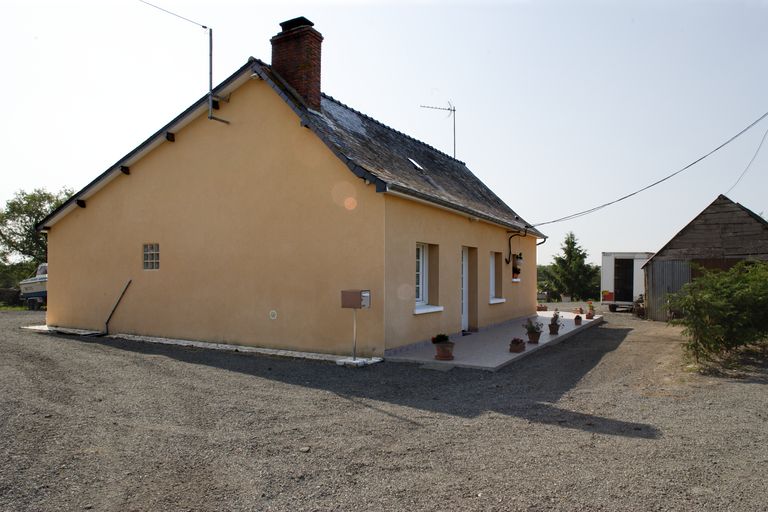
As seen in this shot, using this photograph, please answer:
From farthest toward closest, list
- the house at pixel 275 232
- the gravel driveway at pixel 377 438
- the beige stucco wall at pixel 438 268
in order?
1. the house at pixel 275 232
2. the beige stucco wall at pixel 438 268
3. the gravel driveway at pixel 377 438

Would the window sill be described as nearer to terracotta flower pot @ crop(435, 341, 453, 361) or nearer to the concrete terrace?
the concrete terrace

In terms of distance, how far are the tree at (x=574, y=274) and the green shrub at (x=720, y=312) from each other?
33576 millimetres

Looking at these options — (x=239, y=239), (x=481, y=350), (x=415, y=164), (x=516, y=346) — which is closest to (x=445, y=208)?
(x=415, y=164)

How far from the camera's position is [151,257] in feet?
43.0

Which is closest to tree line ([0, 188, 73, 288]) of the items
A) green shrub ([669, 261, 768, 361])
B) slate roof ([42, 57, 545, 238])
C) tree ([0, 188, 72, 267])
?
tree ([0, 188, 72, 267])

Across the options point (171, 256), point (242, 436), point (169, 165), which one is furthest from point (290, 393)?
point (169, 165)

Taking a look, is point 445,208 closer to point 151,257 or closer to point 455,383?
point 455,383

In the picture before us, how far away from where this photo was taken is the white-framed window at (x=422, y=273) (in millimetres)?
11359

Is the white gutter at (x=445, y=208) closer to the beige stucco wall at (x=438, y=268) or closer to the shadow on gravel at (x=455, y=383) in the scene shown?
the beige stucco wall at (x=438, y=268)

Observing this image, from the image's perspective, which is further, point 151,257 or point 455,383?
point 151,257

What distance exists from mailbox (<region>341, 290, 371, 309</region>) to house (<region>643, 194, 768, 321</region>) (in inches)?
458

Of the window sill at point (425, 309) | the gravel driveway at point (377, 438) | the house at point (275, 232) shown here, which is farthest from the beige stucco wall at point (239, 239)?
the gravel driveway at point (377, 438)

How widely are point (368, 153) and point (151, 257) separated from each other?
5.99m

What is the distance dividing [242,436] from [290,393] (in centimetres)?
187
